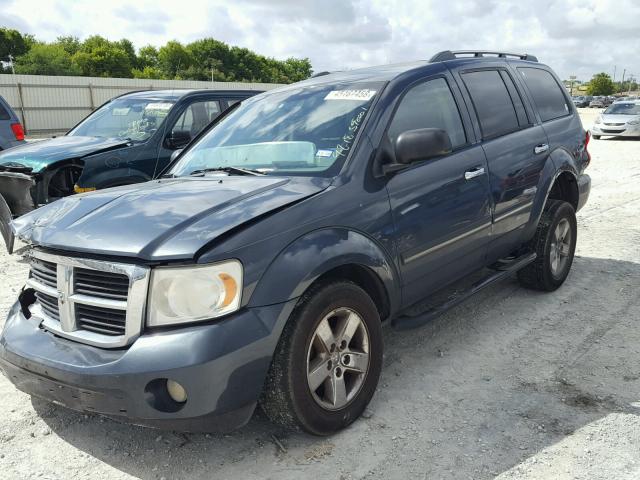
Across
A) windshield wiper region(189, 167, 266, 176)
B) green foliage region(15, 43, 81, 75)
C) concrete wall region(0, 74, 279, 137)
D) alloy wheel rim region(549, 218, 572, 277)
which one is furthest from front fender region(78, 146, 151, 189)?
green foliage region(15, 43, 81, 75)

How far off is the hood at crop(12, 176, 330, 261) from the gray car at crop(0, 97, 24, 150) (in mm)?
7052

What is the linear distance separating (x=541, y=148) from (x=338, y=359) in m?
2.79

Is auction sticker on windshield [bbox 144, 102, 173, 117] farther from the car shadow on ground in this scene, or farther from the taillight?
the car shadow on ground

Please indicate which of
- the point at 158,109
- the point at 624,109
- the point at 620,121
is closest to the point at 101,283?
the point at 158,109

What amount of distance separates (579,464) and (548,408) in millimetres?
528

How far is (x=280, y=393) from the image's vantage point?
272cm

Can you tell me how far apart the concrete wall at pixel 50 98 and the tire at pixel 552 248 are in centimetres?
2441

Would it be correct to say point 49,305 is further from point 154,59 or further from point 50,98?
point 154,59

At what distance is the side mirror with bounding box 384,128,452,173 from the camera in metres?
3.22

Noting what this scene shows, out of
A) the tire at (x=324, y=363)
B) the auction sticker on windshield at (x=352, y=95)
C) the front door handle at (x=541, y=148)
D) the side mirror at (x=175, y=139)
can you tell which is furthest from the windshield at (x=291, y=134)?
the side mirror at (x=175, y=139)

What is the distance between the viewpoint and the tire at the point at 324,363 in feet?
8.90

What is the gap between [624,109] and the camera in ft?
70.7

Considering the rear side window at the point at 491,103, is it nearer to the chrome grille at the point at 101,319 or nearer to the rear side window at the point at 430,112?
the rear side window at the point at 430,112

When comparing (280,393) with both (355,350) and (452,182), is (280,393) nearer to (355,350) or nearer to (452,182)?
(355,350)
